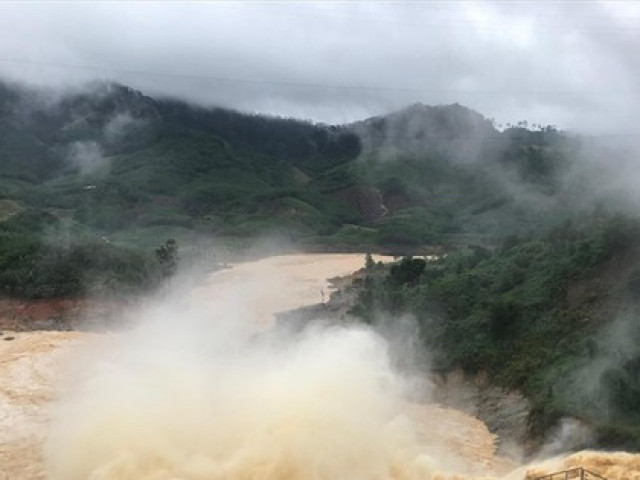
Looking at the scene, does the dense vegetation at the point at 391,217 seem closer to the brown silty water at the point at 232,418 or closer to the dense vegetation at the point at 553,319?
the dense vegetation at the point at 553,319

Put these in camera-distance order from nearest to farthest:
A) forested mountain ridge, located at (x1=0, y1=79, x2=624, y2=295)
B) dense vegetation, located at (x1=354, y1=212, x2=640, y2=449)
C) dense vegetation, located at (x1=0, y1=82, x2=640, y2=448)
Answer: dense vegetation, located at (x1=354, y1=212, x2=640, y2=449) < dense vegetation, located at (x1=0, y1=82, x2=640, y2=448) < forested mountain ridge, located at (x1=0, y1=79, x2=624, y2=295)

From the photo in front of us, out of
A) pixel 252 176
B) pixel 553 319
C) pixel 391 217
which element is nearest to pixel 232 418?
pixel 553 319

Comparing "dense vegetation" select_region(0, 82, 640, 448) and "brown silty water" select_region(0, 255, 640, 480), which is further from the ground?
"dense vegetation" select_region(0, 82, 640, 448)

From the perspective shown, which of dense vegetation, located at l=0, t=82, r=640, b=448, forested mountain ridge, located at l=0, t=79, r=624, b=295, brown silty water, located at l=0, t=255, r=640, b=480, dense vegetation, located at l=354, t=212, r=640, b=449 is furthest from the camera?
forested mountain ridge, located at l=0, t=79, r=624, b=295

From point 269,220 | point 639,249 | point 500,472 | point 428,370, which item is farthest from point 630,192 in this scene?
point 269,220

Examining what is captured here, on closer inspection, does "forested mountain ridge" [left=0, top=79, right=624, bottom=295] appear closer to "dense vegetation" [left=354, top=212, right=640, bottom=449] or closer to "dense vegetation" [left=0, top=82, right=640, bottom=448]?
"dense vegetation" [left=0, top=82, right=640, bottom=448]

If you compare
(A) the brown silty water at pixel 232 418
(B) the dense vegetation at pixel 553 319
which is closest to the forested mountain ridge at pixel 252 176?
(A) the brown silty water at pixel 232 418

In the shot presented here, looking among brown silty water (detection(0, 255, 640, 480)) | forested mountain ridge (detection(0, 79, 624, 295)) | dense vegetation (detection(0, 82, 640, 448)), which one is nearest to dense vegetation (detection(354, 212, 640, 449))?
dense vegetation (detection(0, 82, 640, 448))

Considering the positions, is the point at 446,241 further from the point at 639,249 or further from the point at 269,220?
the point at 639,249

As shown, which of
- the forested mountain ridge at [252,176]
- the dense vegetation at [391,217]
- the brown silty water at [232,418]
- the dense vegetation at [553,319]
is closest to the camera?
the brown silty water at [232,418]

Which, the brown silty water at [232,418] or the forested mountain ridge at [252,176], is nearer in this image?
the brown silty water at [232,418]
